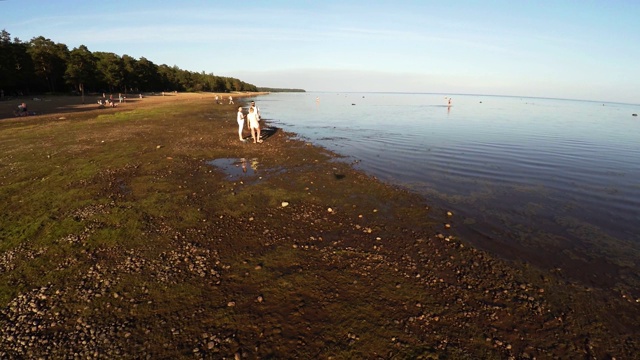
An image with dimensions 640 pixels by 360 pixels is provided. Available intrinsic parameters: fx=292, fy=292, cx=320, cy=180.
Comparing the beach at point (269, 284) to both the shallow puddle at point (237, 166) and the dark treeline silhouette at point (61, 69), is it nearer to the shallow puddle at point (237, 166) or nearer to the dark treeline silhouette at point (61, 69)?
the shallow puddle at point (237, 166)

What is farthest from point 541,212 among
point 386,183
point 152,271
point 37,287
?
point 37,287

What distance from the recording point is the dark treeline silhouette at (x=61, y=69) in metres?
75.8

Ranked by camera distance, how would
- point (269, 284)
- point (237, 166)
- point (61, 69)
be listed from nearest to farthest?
point (269, 284) → point (237, 166) → point (61, 69)

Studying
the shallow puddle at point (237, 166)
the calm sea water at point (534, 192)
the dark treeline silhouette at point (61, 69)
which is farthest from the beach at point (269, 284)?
the dark treeline silhouette at point (61, 69)

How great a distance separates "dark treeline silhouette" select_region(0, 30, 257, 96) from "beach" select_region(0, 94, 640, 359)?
8977 cm

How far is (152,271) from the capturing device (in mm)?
7734

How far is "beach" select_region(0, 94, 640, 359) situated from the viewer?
5758 millimetres

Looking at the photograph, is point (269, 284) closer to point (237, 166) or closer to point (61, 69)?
point (237, 166)

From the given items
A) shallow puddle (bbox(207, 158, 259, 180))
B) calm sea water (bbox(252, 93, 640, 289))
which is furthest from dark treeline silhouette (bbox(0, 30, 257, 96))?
calm sea water (bbox(252, 93, 640, 289))

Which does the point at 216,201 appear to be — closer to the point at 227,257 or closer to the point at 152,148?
the point at 227,257

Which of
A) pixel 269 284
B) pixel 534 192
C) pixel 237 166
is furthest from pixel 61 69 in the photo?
pixel 534 192

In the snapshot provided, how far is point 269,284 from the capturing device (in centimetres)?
738

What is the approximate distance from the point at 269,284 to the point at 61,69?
12268 cm

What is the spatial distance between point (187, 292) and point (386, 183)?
11.5 m
